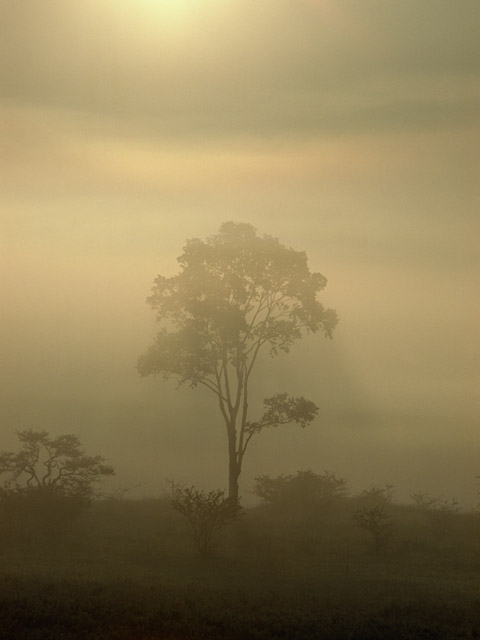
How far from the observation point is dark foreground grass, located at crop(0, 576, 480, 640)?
1844 cm

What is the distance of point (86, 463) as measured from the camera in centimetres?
4225

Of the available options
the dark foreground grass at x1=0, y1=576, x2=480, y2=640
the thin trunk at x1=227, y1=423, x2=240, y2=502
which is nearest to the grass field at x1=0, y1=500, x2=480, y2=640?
the dark foreground grass at x1=0, y1=576, x2=480, y2=640

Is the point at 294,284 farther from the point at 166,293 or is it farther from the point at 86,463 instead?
the point at 86,463

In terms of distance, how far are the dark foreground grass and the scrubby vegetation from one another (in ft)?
0.11

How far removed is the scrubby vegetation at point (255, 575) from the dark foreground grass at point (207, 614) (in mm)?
35

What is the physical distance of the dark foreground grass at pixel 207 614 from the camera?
60.5ft

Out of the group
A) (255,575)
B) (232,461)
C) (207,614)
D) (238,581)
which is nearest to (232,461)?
(232,461)

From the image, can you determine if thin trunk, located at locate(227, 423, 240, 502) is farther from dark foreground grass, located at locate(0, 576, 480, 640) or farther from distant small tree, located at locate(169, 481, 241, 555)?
dark foreground grass, located at locate(0, 576, 480, 640)

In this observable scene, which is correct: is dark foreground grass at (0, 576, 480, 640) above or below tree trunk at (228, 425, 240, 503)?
below

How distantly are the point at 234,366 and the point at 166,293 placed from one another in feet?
16.9

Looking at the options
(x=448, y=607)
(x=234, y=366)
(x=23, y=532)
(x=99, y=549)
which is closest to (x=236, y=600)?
(x=448, y=607)

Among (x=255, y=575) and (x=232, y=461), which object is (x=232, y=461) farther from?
(x=255, y=575)

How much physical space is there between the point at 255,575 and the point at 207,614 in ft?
26.9

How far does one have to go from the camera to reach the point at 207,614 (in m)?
19.3
